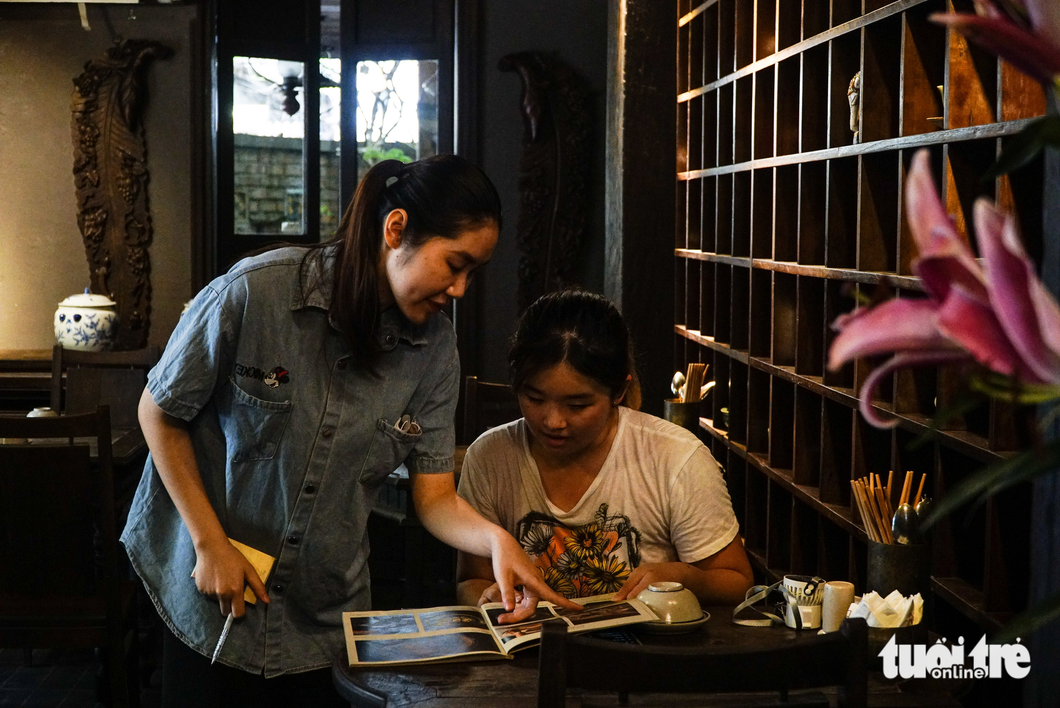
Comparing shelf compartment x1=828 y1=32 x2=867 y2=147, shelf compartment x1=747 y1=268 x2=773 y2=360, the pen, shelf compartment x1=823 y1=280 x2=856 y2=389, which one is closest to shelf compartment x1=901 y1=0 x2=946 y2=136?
shelf compartment x1=828 y1=32 x2=867 y2=147

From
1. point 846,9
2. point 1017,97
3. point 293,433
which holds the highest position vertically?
point 846,9

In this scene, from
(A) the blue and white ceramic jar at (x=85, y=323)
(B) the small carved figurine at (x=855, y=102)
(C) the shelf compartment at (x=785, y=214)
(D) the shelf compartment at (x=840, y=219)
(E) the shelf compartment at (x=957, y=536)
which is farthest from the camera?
(A) the blue and white ceramic jar at (x=85, y=323)

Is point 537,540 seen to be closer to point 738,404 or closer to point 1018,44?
point 738,404

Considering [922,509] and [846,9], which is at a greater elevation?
[846,9]

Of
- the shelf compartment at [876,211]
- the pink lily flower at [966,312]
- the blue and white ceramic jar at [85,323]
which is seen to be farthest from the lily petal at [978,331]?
the blue and white ceramic jar at [85,323]

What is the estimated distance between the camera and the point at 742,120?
3297mm

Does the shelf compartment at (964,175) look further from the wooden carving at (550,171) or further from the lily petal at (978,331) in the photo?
the wooden carving at (550,171)

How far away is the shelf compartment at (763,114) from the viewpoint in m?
3.10

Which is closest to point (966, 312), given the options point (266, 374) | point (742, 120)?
point (266, 374)

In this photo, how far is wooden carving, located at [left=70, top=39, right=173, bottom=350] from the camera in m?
5.18

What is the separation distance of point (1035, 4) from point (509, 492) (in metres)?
1.69

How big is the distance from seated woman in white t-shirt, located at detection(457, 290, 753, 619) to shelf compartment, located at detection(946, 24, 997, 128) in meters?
0.74

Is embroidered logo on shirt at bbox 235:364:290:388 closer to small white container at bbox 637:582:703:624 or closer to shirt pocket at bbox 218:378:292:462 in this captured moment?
shirt pocket at bbox 218:378:292:462

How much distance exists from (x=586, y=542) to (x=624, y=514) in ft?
0.30
